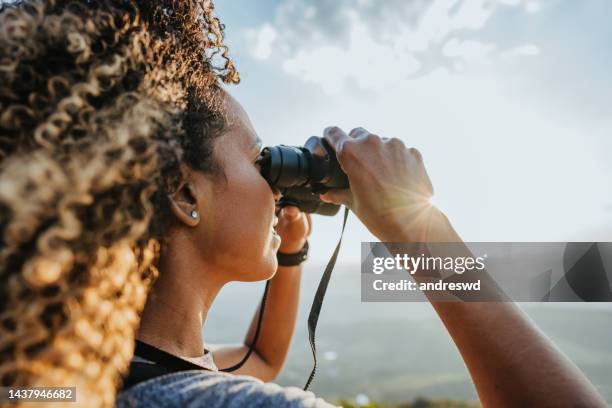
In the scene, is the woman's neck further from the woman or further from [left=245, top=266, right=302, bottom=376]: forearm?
[left=245, top=266, right=302, bottom=376]: forearm

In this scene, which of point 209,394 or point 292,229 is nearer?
point 209,394

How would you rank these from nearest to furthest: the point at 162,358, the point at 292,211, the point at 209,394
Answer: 1. the point at 209,394
2. the point at 162,358
3. the point at 292,211

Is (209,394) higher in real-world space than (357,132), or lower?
lower

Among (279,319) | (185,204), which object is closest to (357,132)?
(185,204)

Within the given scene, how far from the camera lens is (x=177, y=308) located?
1117 mm

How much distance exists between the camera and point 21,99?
2.52 ft

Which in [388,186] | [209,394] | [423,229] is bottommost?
[209,394]

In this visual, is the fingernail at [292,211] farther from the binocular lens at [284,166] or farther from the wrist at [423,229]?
the wrist at [423,229]

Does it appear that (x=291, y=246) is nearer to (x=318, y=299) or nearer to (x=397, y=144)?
(x=318, y=299)

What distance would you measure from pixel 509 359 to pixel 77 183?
875 mm

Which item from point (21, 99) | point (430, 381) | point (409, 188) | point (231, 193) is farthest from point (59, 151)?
point (430, 381)

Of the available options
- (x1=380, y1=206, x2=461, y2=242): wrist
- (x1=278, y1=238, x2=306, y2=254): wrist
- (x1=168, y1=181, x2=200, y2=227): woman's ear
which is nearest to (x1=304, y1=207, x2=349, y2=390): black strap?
(x1=278, y1=238, x2=306, y2=254): wrist

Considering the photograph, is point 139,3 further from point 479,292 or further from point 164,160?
point 479,292

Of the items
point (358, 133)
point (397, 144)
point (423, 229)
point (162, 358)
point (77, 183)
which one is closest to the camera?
point (77, 183)
